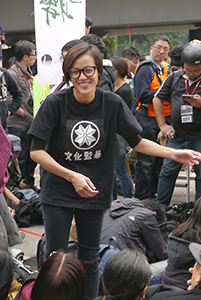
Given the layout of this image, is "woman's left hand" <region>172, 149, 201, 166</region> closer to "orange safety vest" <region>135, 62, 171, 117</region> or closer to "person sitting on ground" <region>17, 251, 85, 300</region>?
"person sitting on ground" <region>17, 251, 85, 300</region>

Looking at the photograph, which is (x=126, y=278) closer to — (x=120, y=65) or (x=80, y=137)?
(x=80, y=137)

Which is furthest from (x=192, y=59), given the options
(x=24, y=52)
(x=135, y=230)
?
(x=24, y=52)

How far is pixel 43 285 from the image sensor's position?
5.97 ft

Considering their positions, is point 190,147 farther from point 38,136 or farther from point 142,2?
point 142,2

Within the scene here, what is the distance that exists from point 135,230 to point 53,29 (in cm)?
215

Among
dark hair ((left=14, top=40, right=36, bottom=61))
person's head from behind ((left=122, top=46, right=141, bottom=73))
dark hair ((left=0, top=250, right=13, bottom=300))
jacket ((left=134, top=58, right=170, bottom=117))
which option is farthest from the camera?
person's head from behind ((left=122, top=46, right=141, bottom=73))

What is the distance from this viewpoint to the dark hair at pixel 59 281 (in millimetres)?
1811

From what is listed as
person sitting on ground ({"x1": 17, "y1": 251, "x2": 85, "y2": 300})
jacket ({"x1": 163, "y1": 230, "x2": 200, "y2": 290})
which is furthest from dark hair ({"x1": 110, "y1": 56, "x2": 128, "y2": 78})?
person sitting on ground ({"x1": 17, "y1": 251, "x2": 85, "y2": 300})

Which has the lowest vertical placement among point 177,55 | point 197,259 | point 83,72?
point 197,259

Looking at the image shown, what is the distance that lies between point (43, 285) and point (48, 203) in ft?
2.12

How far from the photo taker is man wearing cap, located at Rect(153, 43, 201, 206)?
13.8 ft

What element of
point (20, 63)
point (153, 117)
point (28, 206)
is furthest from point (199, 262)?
point (20, 63)

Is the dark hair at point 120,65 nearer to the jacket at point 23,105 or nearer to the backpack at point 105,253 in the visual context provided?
the jacket at point 23,105

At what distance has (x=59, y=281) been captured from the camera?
1.82 meters
